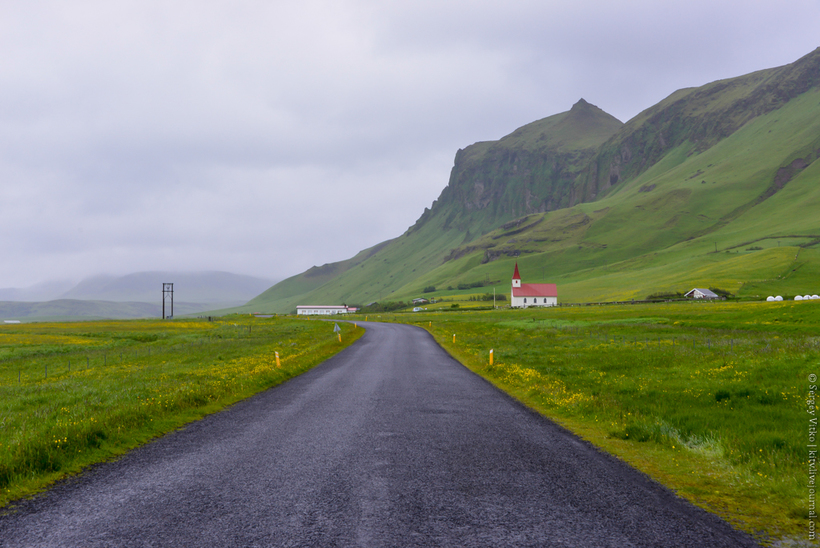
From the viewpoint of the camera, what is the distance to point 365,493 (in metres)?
7.45

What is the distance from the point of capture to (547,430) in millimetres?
11938

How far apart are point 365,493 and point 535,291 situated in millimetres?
173442

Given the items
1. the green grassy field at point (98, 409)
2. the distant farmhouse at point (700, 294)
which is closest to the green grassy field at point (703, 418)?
the green grassy field at point (98, 409)

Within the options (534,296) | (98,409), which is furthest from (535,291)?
(98,409)

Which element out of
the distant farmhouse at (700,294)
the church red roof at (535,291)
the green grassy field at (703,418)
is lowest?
the green grassy field at (703,418)

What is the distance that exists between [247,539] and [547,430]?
8.46 m

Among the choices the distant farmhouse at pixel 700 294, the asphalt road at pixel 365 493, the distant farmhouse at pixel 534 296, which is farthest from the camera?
the distant farmhouse at pixel 534 296

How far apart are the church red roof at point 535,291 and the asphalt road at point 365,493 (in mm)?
165432

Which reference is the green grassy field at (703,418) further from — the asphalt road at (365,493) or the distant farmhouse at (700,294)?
the distant farmhouse at (700,294)

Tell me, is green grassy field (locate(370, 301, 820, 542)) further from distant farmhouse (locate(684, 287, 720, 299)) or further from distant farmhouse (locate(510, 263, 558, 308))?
distant farmhouse (locate(510, 263, 558, 308))

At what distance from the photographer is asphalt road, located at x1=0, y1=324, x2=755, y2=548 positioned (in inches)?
241

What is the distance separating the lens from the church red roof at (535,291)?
172 meters

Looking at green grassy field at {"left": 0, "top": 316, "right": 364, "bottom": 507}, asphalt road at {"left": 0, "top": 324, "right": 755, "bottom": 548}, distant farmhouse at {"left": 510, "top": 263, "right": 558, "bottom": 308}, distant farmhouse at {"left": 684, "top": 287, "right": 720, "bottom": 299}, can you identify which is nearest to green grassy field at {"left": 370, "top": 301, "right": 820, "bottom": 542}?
asphalt road at {"left": 0, "top": 324, "right": 755, "bottom": 548}

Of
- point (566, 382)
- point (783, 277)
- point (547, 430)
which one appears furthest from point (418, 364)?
point (783, 277)
